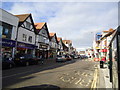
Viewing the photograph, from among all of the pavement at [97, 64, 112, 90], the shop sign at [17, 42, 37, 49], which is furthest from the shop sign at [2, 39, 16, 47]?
the pavement at [97, 64, 112, 90]

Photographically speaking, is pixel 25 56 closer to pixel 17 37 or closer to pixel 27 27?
pixel 17 37

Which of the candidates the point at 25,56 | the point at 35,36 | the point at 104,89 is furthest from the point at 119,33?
the point at 35,36

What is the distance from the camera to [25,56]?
16.7 metres

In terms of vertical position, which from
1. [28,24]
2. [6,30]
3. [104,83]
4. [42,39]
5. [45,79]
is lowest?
[104,83]

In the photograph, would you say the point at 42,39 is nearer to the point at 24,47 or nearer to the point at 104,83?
the point at 24,47

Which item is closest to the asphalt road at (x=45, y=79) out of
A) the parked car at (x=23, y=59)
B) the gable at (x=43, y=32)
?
the parked car at (x=23, y=59)

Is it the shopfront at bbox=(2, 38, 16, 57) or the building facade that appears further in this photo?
the building facade

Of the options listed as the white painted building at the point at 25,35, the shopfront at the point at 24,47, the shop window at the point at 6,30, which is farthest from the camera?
the white painted building at the point at 25,35

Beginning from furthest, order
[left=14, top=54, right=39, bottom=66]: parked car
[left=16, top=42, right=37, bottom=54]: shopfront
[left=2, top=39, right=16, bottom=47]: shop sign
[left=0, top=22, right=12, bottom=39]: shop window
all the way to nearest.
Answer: [left=16, top=42, right=37, bottom=54]: shopfront
[left=0, top=22, right=12, bottom=39]: shop window
[left=2, top=39, right=16, bottom=47]: shop sign
[left=14, top=54, right=39, bottom=66]: parked car

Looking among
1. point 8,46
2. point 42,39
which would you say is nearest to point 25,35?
point 8,46

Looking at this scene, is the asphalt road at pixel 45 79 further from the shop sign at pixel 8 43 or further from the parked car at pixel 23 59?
the shop sign at pixel 8 43

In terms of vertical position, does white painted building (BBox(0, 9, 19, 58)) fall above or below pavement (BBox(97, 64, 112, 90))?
above

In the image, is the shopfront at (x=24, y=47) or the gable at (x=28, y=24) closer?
the shopfront at (x=24, y=47)

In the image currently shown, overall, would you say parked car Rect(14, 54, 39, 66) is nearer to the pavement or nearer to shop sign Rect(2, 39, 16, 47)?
shop sign Rect(2, 39, 16, 47)
